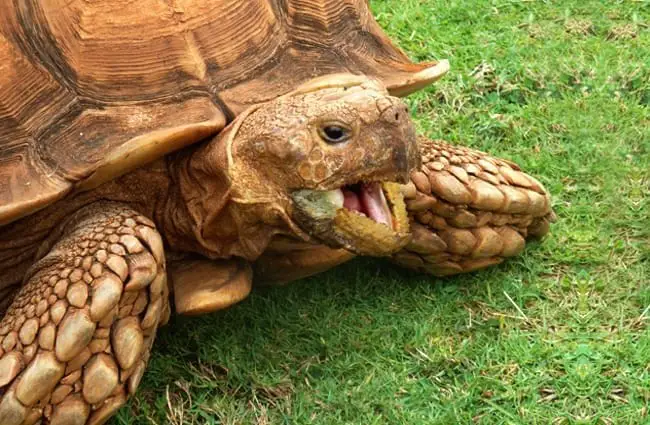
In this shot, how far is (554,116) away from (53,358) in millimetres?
2678

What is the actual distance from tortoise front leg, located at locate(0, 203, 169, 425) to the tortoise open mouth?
1.41ft

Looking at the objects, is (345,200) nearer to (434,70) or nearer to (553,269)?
(434,70)

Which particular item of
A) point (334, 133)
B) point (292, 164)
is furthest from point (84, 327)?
point (334, 133)

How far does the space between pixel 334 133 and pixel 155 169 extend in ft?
2.06

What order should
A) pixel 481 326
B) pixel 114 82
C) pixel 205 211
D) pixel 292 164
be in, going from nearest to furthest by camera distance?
pixel 292 164, pixel 114 82, pixel 205 211, pixel 481 326

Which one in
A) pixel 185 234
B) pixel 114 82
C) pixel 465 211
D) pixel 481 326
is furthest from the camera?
pixel 465 211

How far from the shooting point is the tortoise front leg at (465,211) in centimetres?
366

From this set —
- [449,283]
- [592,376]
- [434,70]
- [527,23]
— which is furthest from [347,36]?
[527,23]

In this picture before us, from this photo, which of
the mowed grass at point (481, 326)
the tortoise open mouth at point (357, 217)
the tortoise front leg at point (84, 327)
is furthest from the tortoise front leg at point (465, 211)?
the tortoise front leg at point (84, 327)

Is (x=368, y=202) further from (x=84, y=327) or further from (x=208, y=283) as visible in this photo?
(x=84, y=327)

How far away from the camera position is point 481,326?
3.56 m

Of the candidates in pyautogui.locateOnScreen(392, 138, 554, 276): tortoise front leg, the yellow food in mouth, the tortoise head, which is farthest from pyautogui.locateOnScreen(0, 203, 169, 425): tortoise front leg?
pyautogui.locateOnScreen(392, 138, 554, 276): tortoise front leg

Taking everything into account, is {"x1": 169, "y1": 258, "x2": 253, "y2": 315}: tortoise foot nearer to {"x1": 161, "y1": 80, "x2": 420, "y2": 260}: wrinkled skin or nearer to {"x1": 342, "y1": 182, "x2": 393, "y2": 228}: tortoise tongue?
{"x1": 161, "y1": 80, "x2": 420, "y2": 260}: wrinkled skin

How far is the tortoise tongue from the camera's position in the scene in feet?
10.1
